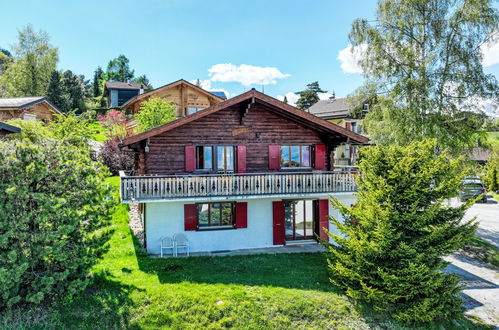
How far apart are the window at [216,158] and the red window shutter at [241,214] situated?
6.06 ft

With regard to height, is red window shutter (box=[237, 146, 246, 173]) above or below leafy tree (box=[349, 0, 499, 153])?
below

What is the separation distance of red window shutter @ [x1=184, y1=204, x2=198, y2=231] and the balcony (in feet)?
3.86

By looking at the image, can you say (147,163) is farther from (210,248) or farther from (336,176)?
(336,176)

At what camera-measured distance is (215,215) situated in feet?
51.0

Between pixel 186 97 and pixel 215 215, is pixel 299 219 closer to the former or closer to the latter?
pixel 215 215

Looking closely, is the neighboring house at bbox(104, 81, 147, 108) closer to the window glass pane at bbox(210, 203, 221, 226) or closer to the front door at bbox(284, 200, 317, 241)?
the window glass pane at bbox(210, 203, 221, 226)

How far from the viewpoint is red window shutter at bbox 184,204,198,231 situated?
48.4 ft

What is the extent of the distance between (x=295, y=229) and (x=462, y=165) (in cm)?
1068

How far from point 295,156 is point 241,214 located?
4.34 metres

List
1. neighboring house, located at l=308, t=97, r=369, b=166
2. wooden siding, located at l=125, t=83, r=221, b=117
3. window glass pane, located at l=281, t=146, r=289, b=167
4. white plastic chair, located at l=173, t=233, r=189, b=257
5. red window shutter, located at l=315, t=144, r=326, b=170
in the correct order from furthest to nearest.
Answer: neighboring house, located at l=308, t=97, r=369, b=166
wooden siding, located at l=125, t=83, r=221, b=117
red window shutter, located at l=315, t=144, r=326, b=170
window glass pane, located at l=281, t=146, r=289, b=167
white plastic chair, located at l=173, t=233, r=189, b=257

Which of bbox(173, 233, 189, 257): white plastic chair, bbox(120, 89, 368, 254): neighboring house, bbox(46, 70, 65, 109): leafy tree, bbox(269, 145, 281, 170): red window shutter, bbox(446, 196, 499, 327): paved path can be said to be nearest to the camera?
bbox(446, 196, 499, 327): paved path

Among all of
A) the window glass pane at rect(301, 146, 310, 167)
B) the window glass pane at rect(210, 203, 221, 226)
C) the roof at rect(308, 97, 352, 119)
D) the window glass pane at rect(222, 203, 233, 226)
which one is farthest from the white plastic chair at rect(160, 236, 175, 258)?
the roof at rect(308, 97, 352, 119)

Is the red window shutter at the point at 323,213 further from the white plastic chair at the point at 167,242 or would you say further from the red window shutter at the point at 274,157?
the white plastic chair at the point at 167,242

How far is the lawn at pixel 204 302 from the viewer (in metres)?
9.36
